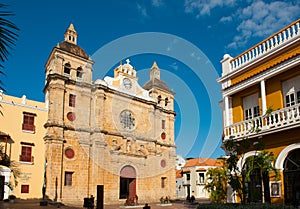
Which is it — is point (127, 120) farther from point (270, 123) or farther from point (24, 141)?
point (270, 123)

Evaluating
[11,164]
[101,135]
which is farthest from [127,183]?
[11,164]

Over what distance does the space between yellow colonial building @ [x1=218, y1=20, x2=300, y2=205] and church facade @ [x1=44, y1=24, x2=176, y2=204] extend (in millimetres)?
16021

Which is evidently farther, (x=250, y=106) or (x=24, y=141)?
(x=24, y=141)

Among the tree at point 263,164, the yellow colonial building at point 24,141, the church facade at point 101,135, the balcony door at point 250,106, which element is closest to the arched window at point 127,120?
the church facade at point 101,135

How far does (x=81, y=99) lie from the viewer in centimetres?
2772

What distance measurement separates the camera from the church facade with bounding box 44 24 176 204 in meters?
25.0

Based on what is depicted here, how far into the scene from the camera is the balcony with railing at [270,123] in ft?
32.5

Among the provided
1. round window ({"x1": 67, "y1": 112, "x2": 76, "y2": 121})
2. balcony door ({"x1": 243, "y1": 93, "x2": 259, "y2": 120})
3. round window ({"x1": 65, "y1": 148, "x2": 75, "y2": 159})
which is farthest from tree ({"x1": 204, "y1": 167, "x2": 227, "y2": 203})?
round window ({"x1": 67, "y1": 112, "x2": 76, "y2": 121})

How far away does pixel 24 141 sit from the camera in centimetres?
2355

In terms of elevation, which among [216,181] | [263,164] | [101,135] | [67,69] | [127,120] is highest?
[67,69]

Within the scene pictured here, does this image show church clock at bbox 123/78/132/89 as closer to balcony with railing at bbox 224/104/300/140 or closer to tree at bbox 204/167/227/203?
balcony with railing at bbox 224/104/300/140

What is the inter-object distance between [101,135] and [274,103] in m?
18.5

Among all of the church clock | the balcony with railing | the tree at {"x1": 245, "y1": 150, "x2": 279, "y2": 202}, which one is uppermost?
the church clock

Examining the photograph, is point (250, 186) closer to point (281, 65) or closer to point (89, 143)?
point (281, 65)
